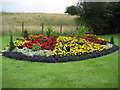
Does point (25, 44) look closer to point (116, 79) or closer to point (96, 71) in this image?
point (96, 71)

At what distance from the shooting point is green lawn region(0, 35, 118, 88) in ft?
12.8

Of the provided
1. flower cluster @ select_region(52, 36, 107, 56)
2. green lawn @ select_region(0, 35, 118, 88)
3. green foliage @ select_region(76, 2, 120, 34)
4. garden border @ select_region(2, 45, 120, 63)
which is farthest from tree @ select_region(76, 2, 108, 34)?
green lawn @ select_region(0, 35, 118, 88)

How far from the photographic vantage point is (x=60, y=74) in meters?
4.56

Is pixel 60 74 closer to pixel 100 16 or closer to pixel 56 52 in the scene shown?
pixel 56 52

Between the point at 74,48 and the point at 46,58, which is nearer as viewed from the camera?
the point at 46,58

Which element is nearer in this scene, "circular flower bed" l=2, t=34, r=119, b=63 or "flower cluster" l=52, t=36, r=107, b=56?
"circular flower bed" l=2, t=34, r=119, b=63

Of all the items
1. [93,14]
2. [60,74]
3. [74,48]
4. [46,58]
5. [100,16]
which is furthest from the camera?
[100,16]

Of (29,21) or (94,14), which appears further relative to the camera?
(29,21)

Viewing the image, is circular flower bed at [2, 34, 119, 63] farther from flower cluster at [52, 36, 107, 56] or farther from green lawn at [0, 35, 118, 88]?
green lawn at [0, 35, 118, 88]

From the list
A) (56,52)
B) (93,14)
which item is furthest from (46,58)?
(93,14)

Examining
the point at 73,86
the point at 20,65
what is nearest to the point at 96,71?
the point at 73,86

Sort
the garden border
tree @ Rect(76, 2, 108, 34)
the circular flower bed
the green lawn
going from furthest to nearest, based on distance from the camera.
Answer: tree @ Rect(76, 2, 108, 34) < the circular flower bed < the garden border < the green lawn

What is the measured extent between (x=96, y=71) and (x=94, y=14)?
11.9 meters

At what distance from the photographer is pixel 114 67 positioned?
17.2 feet
